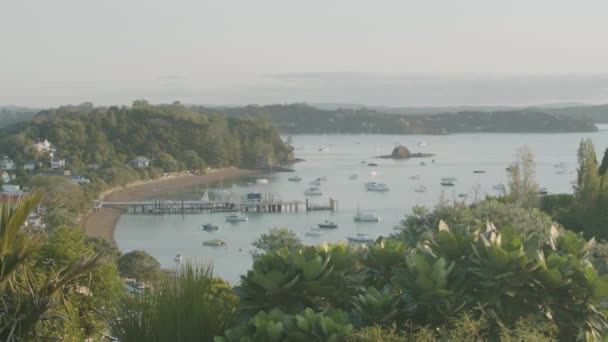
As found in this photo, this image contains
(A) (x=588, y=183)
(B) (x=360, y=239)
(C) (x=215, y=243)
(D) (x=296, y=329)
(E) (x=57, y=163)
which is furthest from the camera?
(E) (x=57, y=163)

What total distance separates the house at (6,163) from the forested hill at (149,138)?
31.0 inches

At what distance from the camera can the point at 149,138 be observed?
8881 cm

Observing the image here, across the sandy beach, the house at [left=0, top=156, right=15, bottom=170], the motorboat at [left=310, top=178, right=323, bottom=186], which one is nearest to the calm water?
the motorboat at [left=310, top=178, right=323, bottom=186]

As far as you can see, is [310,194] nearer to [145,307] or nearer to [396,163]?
[396,163]

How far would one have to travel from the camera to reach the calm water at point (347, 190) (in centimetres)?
4059

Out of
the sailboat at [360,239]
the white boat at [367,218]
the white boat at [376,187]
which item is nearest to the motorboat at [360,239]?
the sailboat at [360,239]

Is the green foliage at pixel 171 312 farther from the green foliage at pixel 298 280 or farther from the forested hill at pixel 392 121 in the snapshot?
the forested hill at pixel 392 121

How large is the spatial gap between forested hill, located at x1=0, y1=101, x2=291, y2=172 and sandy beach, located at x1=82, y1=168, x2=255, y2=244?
221 cm

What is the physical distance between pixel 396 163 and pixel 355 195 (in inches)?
1363

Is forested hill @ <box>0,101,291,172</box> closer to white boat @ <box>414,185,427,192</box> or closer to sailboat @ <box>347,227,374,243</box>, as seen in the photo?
white boat @ <box>414,185,427,192</box>

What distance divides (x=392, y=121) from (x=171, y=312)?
158028mm

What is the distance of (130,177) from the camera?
70.2 meters

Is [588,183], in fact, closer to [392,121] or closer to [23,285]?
[23,285]

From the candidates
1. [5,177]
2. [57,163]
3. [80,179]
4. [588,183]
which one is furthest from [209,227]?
[57,163]
